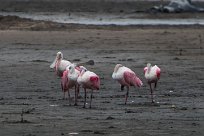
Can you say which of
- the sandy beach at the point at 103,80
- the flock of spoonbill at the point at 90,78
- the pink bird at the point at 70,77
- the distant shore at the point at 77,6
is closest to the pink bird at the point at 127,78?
the flock of spoonbill at the point at 90,78

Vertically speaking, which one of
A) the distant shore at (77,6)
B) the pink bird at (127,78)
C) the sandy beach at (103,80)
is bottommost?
the distant shore at (77,6)

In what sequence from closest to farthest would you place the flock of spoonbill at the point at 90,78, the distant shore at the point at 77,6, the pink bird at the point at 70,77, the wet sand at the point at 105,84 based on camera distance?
the wet sand at the point at 105,84
the flock of spoonbill at the point at 90,78
the pink bird at the point at 70,77
the distant shore at the point at 77,6

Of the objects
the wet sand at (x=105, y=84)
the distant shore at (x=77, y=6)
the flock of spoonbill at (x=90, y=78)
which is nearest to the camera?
the wet sand at (x=105, y=84)

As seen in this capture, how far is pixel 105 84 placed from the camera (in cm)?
2092

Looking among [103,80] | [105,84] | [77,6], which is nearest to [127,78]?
[105,84]

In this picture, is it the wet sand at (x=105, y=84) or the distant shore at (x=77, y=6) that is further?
the distant shore at (x=77, y=6)

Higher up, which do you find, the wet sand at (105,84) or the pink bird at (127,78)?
the pink bird at (127,78)

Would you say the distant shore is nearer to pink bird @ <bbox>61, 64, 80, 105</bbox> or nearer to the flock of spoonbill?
the flock of spoonbill

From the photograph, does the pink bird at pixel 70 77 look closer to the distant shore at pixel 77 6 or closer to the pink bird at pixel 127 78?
the pink bird at pixel 127 78

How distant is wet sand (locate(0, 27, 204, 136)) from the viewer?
1422cm

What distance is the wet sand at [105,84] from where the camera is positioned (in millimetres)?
14219

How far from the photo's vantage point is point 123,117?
1531 centimetres

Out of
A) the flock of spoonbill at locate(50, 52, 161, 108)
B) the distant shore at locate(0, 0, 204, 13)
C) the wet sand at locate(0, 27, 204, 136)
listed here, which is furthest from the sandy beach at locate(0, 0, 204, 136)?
the distant shore at locate(0, 0, 204, 13)

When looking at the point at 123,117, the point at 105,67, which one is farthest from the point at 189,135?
the point at 105,67
